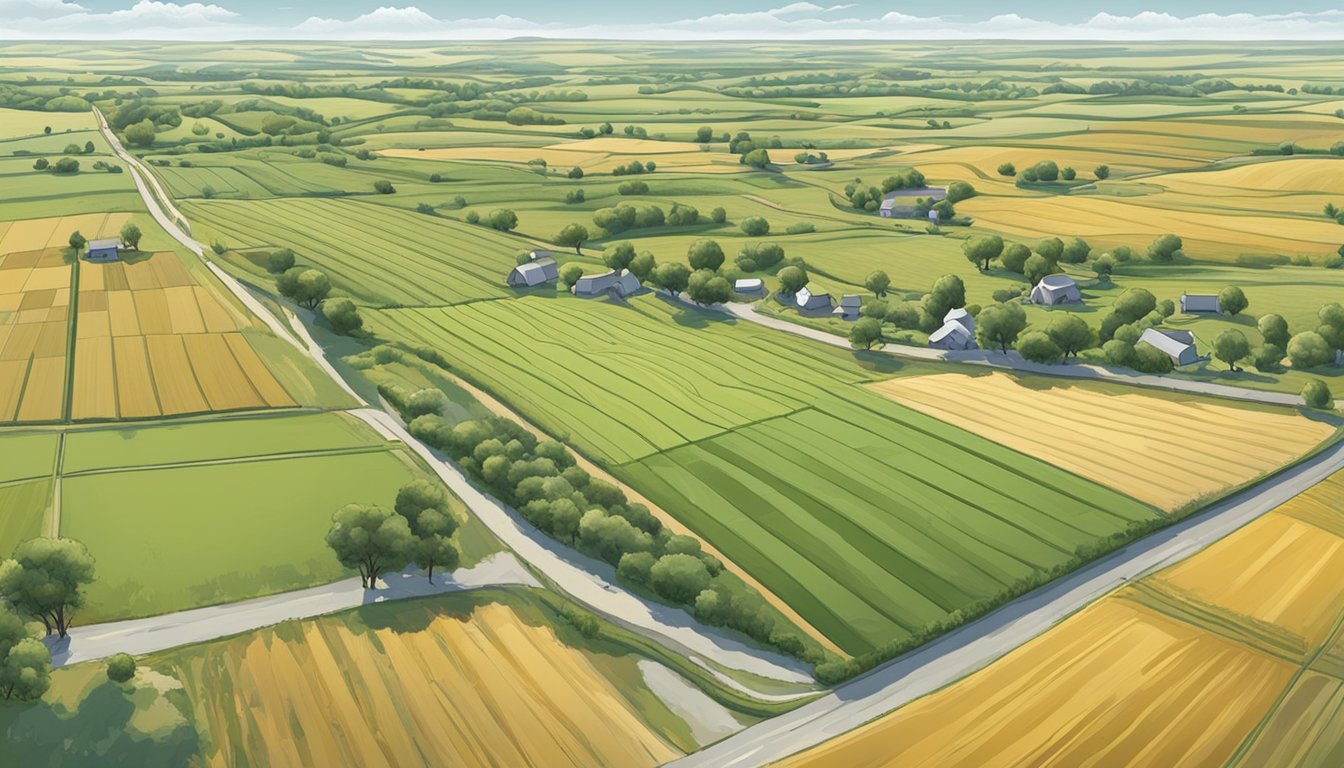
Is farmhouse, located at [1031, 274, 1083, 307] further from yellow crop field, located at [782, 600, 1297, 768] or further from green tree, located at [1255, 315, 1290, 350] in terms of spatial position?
yellow crop field, located at [782, 600, 1297, 768]

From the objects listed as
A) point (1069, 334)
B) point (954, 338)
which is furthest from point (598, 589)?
point (1069, 334)

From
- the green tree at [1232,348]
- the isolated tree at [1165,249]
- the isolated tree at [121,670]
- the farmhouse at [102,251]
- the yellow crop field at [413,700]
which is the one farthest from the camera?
the isolated tree at [1165,249]

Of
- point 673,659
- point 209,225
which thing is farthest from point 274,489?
point 209,225

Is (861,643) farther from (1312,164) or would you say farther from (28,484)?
(1312,164)

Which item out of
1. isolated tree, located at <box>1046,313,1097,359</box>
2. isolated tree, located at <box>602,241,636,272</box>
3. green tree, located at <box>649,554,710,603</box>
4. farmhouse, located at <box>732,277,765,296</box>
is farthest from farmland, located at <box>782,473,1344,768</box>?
isolated tree, located at <box>602,241,636,272</box>

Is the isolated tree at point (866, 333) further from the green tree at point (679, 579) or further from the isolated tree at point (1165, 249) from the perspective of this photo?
the isolated tree at point (1165, 249)

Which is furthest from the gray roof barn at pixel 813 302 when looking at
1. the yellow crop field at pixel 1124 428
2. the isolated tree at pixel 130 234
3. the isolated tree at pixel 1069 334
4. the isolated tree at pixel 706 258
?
the isolated tree at pixel 130 234
